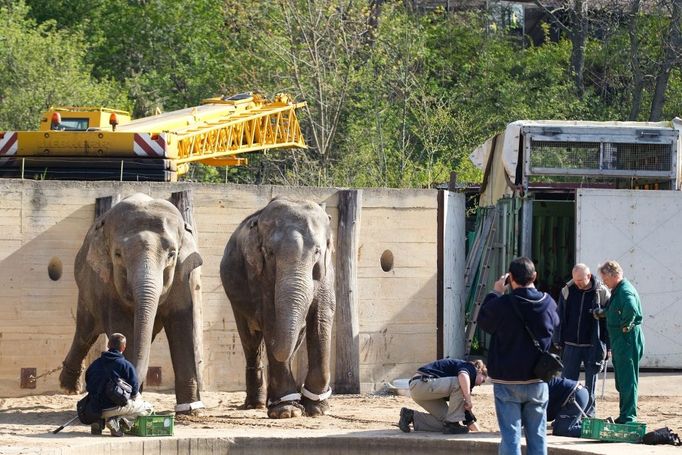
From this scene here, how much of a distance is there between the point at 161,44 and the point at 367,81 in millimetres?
9017

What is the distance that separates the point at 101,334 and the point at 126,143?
11.5ft

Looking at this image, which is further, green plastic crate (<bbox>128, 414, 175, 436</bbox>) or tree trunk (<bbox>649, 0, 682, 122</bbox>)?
tree trunk (<bbox>649, 0, 682, 122</bbox>)

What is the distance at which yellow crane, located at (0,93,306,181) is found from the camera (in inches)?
822

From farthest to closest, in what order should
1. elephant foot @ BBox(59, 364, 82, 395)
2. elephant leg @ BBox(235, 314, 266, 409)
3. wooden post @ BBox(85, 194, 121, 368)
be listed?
wooden post @ BBox(85, 194, 121, 368) < elephant foot @ BBox(59, 364, 82, 395) < elephant leg @ BBox(235, 314, 266, 409)

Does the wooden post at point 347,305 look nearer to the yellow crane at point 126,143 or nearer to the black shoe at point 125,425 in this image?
the yellow crane at point 126,143

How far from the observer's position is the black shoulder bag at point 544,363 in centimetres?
1186

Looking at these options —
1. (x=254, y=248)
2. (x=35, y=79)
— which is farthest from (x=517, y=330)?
(x=35, y=79)

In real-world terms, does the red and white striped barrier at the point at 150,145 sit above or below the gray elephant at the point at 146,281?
above

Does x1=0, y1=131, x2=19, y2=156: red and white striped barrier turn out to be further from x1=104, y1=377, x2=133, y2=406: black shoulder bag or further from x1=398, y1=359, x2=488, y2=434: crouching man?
x1=398, y1=359, x2=488, y2=434: crouching man

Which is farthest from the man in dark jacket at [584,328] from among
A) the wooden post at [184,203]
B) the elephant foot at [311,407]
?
the wooden post at [184,203]

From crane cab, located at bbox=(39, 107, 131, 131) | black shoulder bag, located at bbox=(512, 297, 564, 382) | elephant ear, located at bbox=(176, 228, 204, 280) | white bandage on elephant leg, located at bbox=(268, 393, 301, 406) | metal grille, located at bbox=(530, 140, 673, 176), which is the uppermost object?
crane cab, located at bbox=(39, 107, 131, 131)

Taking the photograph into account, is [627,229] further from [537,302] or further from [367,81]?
[367,81]

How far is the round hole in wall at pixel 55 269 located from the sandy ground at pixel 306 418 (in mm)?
1418

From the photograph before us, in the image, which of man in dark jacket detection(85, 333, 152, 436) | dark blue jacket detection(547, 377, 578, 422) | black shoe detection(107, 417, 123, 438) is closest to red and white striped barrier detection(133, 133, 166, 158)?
man in dark jacket detection(85, 333, 152, 436)
